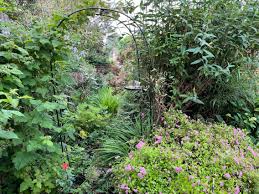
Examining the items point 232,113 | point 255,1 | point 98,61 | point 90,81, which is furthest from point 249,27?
point 98,61

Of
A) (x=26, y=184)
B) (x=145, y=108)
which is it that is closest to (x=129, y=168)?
(x=26, y=184)

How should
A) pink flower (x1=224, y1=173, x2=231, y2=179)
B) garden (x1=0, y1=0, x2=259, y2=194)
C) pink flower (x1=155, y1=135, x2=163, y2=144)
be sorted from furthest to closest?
pink flower (x1=155, y1=135, x2=163, y2=144) → pink flower (x1=224, y1=173, x2=231, y2=179) → garden (x1=0, y1=0, x2=259, y2=194)

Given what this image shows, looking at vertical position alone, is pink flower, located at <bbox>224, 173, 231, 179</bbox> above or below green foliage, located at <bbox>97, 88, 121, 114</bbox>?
above

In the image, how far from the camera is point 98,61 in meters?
5.79

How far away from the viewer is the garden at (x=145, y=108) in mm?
1586

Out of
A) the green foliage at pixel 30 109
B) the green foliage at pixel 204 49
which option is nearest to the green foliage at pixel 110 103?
the green foliage at pixel 204 49

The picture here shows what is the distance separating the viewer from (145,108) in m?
2.78

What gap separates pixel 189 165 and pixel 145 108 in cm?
108

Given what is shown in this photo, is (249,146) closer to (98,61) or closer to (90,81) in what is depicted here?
(90,81)

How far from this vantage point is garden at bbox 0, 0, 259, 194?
1.59 metres

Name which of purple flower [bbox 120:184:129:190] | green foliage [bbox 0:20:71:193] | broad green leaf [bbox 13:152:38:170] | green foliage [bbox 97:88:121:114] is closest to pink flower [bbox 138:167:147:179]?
purple flower [bbox 120:184:129:190]

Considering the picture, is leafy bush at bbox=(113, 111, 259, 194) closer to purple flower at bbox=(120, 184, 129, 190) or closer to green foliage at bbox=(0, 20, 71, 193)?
purple flower at bbox=(120, 184, 129, 190)

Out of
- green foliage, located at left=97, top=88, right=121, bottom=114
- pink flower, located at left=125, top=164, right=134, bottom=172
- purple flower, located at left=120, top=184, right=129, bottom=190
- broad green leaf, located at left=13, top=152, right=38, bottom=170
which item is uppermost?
broad green leaf, located at left=13, top=152, right=38, bottom=170

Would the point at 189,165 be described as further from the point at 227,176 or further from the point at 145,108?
the point at 145,108
